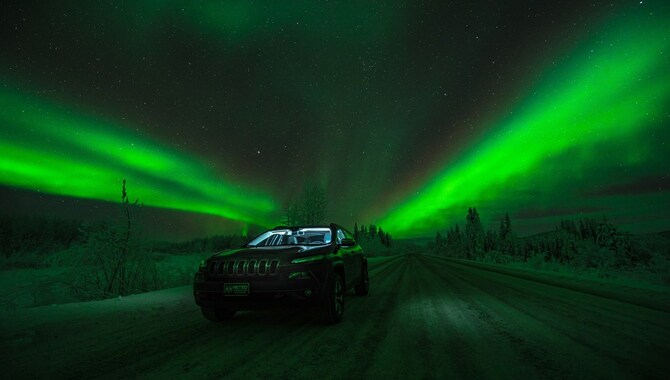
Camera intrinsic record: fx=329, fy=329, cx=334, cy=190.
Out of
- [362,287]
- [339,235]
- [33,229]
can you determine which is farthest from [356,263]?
[33,229]

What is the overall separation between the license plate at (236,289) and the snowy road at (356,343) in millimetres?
619

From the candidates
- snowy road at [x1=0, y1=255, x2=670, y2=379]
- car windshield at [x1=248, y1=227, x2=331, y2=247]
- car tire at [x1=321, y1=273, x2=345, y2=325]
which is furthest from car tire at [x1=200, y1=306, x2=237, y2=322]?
car tire at [x1=321, y1=273, x2=345, y2=325]

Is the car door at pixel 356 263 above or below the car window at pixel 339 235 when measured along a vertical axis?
below

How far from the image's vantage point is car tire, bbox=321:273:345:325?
532cm

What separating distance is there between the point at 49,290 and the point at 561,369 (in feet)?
38.0

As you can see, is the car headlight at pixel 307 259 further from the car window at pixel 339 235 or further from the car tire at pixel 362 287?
the car tire at pixel 362 287

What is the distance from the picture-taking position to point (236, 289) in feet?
16.6

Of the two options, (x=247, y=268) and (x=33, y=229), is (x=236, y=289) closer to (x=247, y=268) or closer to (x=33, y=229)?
(x=247, y=268)

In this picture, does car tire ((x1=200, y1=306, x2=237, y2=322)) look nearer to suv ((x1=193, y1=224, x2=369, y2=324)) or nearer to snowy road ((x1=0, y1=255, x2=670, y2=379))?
suv ((x1=193, y1=224, x2=369, y2=324))

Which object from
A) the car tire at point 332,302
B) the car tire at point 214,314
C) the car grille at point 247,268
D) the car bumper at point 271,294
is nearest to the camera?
the car bumper at point 271,294

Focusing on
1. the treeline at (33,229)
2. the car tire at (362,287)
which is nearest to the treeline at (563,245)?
the car tire at (362,287)

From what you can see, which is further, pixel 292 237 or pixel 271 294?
pixel 292 237

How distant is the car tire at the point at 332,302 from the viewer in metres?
5.32

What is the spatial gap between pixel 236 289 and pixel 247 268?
347mm
